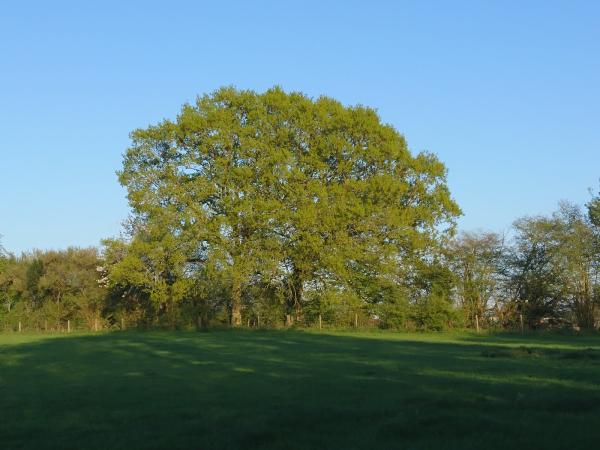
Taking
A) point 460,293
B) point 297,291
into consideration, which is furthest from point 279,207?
point 460,293

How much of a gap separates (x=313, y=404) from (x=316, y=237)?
3366 centimetres

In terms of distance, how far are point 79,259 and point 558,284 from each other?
3834 cm

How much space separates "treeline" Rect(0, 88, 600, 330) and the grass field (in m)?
26.7

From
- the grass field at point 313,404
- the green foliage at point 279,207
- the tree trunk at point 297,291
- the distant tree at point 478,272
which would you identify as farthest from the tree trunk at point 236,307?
the grass field at point 313,404

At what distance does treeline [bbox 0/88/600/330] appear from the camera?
147 ft

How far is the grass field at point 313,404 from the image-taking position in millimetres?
7746

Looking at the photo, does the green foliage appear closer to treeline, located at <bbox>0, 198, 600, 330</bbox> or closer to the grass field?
treeline, located at <bbox>0, 198, 600, 330</bbox>

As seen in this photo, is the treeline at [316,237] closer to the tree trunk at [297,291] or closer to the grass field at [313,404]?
the tree trunk at [297,291]

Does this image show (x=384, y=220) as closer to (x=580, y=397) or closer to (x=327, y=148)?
(x=327, y=148)

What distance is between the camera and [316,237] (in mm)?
43656

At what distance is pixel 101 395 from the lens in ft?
39.6

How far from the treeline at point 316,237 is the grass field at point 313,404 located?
2667cm

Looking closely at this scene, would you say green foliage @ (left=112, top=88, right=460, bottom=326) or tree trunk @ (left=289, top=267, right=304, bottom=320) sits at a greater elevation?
green foliage @ (left=112, top=88, right=460, bottom=326)

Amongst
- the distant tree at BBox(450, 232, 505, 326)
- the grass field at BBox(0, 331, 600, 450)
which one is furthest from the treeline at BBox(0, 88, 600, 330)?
the grass field at BBox(0, 331, 600, 450)
